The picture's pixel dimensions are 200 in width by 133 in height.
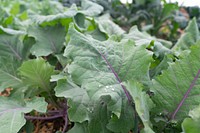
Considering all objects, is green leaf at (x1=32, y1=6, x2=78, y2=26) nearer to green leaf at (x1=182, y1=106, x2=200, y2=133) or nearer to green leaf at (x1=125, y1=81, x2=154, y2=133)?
green leaf at (x1=125, y1=81, x2=154, y2=133)

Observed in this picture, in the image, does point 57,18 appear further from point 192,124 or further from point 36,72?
point 192,124

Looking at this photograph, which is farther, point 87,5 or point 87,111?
point 87,5

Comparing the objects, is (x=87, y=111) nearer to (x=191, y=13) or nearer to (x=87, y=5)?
(x=87, y=5)

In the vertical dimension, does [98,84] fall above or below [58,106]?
above

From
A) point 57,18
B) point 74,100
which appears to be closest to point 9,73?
point 57,18

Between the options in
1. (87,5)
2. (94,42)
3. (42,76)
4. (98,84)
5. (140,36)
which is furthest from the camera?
(87,5)

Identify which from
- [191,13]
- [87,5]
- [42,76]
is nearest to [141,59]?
[42,76]

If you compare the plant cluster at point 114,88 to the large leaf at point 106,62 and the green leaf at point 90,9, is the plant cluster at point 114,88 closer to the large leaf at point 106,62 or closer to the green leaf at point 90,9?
the large leaf at point 106,62

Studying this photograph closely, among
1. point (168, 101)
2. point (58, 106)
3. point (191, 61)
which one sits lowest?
point (58, 106)
